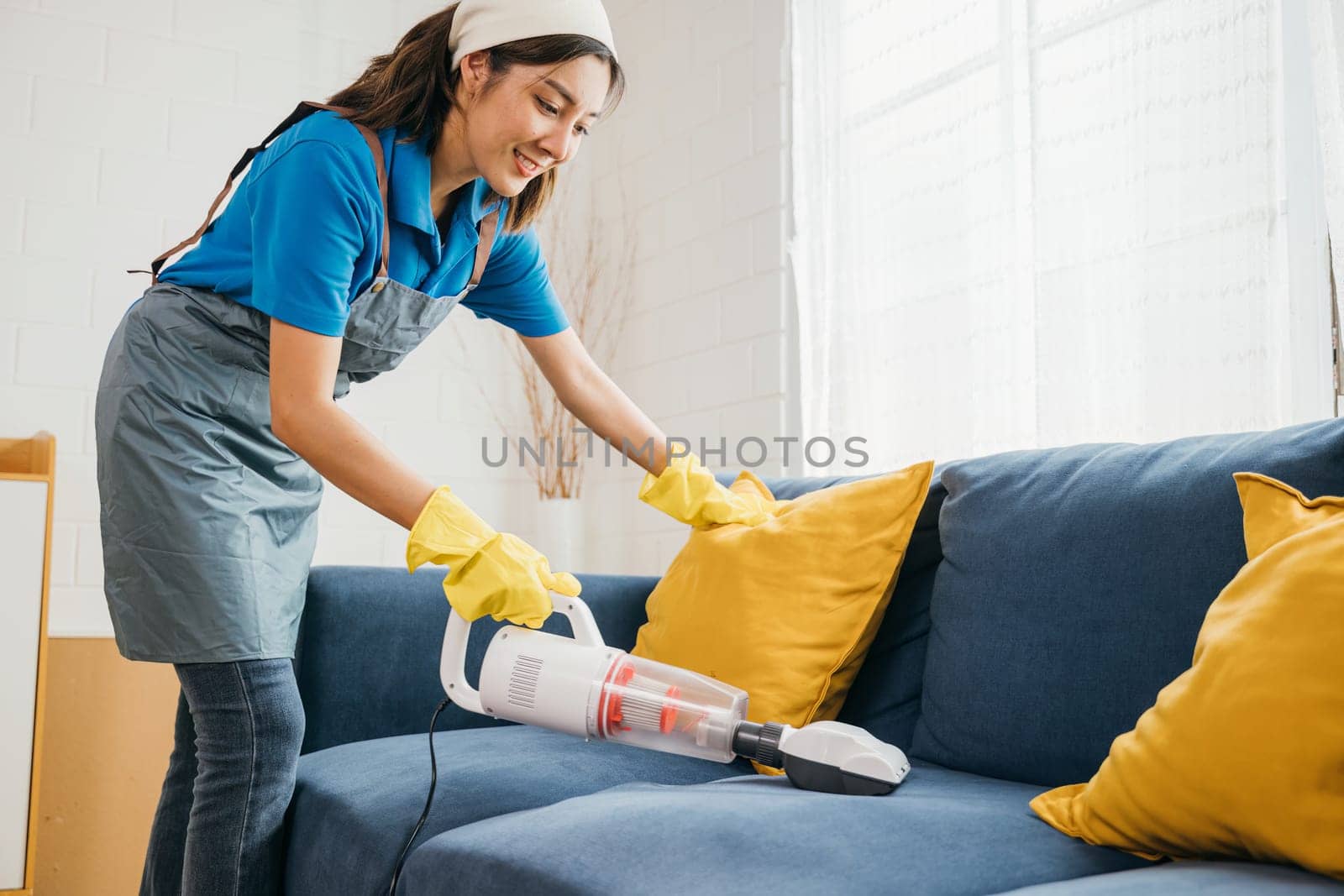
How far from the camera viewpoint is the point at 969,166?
7.45 ft

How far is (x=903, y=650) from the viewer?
5.24 ft

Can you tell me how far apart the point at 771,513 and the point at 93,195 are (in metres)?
2.13

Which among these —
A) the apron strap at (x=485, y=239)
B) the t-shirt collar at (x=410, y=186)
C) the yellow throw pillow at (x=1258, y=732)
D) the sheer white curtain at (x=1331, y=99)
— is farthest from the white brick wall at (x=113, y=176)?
the yellow throw pillow at (x=1258, y=732)

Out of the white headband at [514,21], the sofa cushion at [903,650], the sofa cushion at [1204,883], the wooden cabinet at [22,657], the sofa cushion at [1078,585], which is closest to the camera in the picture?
the sofa cushion at [1204,883]

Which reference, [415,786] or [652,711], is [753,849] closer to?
[652,711]

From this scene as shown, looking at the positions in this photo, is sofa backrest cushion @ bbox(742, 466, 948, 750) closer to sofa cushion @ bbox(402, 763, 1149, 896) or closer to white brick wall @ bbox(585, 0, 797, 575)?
sofa cushion @ bbox(402, 763, 1149, 896)

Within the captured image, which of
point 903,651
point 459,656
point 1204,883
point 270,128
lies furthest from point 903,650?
point 270,128

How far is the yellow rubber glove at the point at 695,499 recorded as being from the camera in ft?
5.57

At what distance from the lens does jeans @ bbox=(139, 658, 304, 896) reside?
4.50 ft

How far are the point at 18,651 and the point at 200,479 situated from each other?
114 cm

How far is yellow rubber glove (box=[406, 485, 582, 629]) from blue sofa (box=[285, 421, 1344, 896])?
0.68 feet

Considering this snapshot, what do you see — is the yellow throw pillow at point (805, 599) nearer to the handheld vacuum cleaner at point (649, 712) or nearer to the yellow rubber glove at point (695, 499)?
the yellow rubber glove at point (695, 499)

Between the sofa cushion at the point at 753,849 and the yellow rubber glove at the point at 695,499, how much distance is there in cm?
62

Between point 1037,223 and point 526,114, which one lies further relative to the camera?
point 1037,223
